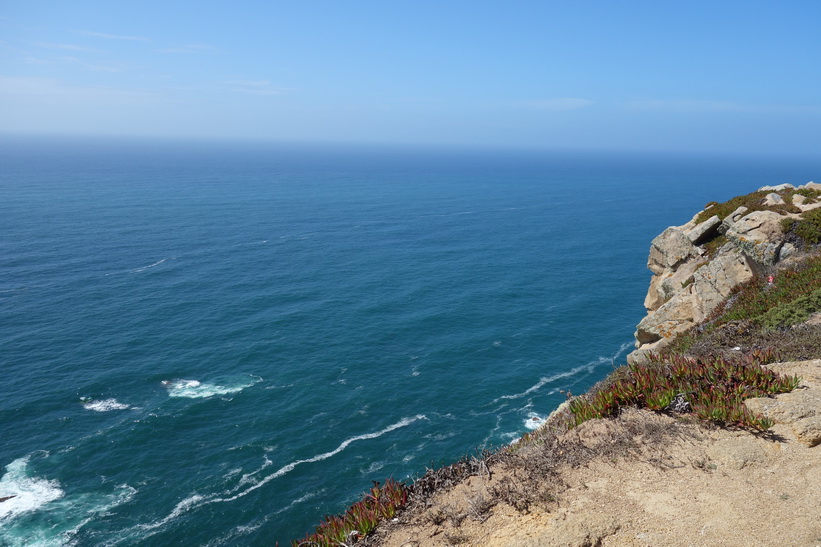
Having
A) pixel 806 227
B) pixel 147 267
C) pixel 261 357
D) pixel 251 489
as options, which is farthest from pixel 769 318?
pixel 147 267

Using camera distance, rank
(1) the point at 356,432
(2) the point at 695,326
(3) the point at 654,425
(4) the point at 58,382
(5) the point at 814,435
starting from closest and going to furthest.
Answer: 1. (5) the point at 814,435
2. (3) the point at 654,425
3. (2) the point at 695,326
4. (1) the point at 356,432
5. (4) the point at 58,382

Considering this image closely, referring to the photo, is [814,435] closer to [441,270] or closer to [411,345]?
[411,345]

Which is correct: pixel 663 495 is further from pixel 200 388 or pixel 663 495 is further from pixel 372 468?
pixel 200 388

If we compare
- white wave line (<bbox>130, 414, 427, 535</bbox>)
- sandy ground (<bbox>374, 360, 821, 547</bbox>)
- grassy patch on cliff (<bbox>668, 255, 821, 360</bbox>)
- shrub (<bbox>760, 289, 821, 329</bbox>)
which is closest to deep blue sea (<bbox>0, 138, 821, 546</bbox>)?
white wave line (<bbox>130, 414, 427, 535</bbox>)

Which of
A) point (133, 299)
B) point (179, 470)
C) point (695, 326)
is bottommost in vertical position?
point (179, 470)

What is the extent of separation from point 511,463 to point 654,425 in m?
3.80

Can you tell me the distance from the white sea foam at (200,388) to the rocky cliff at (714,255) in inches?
1464

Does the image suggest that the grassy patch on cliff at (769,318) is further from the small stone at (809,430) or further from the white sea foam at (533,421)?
the white sea foam at (533,421)

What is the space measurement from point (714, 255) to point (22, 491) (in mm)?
50383

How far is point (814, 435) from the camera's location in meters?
→ 12.0

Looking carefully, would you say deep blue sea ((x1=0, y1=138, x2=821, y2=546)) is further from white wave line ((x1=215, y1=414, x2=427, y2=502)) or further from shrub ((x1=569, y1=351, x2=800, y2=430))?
shrub ((x1=569, y1=351, x2=800, y2=430))

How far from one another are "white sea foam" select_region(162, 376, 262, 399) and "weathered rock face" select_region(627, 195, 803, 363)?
37.1 meters

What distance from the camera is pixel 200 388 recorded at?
49.7 metres

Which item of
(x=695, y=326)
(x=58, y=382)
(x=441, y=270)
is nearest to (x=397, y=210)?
(x=441, y=270)
